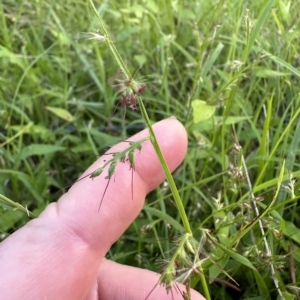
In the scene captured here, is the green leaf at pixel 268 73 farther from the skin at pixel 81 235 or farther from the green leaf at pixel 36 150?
the green leaf at pixel 36 150

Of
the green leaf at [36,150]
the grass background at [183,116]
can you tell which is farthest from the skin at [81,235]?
the green leaf at [36,150]

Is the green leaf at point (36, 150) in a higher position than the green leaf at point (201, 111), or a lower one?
lower

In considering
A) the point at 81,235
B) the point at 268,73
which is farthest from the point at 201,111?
the point at 81,235

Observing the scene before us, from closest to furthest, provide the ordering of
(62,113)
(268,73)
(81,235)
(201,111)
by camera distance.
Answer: (81,235) → (201,111) → (268,73) → (62,113)

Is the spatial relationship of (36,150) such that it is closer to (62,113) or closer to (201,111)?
(62,113)

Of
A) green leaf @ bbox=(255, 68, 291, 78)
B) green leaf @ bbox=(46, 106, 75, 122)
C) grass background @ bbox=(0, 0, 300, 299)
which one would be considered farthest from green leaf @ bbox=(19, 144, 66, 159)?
green leaf @ bbox=(255, 68, 291, 78)

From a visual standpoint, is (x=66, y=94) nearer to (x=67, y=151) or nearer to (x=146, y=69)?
(x=67, y=151)
